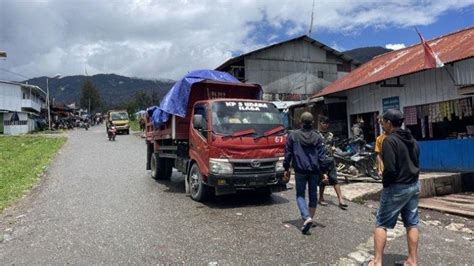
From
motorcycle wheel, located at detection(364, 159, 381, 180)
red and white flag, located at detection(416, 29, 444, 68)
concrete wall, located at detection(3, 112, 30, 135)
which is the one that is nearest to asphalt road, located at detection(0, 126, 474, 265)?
motorcycle wheel, located at detection(364, 159, 381, 180)

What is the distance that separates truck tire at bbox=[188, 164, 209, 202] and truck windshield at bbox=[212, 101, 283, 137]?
43.1 inches

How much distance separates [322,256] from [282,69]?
29.4 m

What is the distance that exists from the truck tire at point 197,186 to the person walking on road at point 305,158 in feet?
8.34

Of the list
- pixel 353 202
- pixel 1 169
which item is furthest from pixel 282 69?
pixel 353 202

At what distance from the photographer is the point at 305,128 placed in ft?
23.0

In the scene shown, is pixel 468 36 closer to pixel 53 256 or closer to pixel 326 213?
pixel 326 213

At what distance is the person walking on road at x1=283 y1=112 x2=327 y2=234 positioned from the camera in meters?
6.81

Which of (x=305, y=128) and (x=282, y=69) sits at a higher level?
(x=282, y=69)

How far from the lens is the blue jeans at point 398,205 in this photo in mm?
4941

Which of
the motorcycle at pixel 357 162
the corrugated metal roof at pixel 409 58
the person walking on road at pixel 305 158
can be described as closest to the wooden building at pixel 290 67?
the corrugated metal roof at pixel 409 58

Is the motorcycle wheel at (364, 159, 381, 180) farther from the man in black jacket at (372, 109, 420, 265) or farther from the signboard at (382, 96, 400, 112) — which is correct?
the man in black jacket at (372, 109, 420, 265)

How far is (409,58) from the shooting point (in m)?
15.3

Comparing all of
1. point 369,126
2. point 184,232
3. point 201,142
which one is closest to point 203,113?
point 201,142

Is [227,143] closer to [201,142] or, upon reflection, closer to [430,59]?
[201,142]
